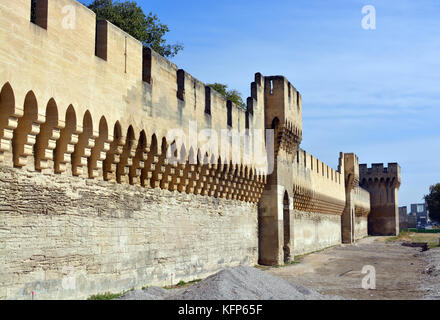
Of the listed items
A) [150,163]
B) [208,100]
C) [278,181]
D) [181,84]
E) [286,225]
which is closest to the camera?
[150,163]

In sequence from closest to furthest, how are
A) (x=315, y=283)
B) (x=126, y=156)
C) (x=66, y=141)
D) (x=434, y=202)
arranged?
(x=66, y=141), (x=126, y=156), (x=315, y=283), (x=434, y=202)

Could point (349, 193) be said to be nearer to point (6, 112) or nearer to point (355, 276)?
point (355, 276)

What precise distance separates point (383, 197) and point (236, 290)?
48.4m

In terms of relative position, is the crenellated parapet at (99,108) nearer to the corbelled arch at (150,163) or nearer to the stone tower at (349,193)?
the corbelled arch at (150,163)

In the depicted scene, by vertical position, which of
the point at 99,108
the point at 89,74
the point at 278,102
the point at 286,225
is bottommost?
the point at 286,225

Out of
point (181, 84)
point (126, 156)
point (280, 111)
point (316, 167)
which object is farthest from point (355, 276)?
point (316, 167)

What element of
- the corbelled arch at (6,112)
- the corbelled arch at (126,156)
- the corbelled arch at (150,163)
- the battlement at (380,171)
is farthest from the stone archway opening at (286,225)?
the battlement at (380,171)

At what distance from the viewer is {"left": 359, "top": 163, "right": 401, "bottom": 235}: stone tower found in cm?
5409

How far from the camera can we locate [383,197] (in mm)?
54438

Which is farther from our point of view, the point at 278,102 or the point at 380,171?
the point at 380,171

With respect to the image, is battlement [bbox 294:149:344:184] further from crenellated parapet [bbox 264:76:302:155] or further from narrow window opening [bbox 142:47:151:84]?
narrow window opening [bbox 142:47:151:84]

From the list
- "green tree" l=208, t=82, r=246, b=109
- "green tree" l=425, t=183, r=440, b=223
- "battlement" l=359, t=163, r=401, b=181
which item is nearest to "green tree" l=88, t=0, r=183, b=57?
"green tree" l=208, t=82, r=246, b=109

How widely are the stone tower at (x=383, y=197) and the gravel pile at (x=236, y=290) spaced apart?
4621 centimetres
